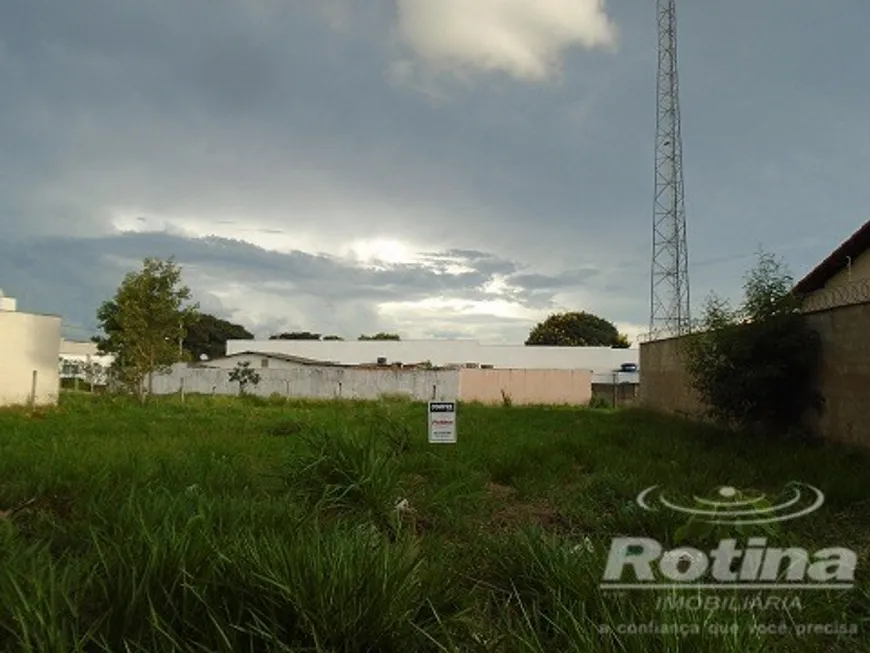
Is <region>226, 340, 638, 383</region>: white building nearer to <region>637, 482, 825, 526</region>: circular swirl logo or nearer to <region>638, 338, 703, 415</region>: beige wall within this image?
<region>638, 338, 703, 415</region>: beige wall

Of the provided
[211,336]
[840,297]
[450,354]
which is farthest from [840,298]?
[211,336]

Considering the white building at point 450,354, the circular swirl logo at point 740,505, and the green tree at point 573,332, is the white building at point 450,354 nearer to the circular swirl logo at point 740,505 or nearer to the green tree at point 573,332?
the green tree at point 573,332

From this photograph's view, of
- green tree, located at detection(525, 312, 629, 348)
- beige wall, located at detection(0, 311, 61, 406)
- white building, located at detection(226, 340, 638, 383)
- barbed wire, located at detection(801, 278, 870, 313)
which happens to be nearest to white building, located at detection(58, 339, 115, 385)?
beige wall, located at detection(0, 311, 61, 406)

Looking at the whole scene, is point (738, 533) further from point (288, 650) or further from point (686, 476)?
point (288, 650)

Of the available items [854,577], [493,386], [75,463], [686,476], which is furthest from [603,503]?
[493,386]

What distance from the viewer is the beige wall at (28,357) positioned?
21719 mm

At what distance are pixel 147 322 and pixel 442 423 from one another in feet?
71.4

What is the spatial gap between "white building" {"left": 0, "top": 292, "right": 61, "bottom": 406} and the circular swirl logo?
20.8 meters

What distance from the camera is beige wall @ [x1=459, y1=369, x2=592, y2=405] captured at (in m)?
40.6

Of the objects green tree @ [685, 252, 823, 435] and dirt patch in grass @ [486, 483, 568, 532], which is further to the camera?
green tree @ [685, 252, 823, 435]

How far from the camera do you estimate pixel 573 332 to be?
264ft

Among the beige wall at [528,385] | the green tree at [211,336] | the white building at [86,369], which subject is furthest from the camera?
the green tree at [211,336]

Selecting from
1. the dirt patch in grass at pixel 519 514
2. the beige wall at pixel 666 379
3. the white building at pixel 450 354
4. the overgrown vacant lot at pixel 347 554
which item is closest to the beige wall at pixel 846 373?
the overgrown vacant lot at pixel 347 554

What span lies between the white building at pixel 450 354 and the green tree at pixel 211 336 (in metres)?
15.2
